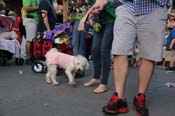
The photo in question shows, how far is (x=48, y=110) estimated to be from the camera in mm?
5371

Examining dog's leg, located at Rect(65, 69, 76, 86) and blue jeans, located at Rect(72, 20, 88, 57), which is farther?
blue jeans, located at Rect(72, 20, 88, 57)

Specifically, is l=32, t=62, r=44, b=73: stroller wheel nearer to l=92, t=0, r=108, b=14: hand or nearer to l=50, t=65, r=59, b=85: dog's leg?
l=50, t=65, r=59, b=85: dog's leg

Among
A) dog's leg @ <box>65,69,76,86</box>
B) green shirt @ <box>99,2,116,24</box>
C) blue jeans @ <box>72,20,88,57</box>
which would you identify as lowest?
dog's leg @ <box>65,69,76,86</box>

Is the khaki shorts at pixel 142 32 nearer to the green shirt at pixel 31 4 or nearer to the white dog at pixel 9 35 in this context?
the green shirt at pixel 31 4

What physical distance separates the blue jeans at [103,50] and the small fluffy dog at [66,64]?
0.41 m

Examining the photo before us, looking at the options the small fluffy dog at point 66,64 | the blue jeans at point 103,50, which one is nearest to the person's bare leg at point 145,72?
the blue jeans at point 103,50

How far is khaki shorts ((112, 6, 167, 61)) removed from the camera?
511cm

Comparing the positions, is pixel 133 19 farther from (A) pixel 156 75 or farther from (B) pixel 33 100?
(A) pixel 156 75

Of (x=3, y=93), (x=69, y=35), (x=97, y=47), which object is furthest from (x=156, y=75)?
(x=3, y=93)

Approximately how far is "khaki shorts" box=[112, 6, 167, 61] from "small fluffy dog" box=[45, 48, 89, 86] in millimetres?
1956

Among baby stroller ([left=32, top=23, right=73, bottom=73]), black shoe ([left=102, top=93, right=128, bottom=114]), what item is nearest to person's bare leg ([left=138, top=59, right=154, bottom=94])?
black shoe ([left=102, top=93, right=128, bottom=114])

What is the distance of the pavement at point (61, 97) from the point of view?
210 inches

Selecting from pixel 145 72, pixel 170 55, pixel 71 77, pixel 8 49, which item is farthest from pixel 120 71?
pixel 170 55

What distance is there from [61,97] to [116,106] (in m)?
1.19
